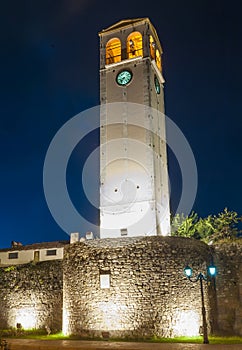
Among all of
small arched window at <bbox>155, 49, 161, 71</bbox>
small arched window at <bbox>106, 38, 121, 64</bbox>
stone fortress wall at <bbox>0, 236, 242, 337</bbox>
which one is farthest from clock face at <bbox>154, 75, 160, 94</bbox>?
stone fortress wall at <bbox>0, 236, 242, 337</bbox>

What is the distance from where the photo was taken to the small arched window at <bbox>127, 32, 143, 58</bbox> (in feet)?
98.2

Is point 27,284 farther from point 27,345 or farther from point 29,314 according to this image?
point 27,345

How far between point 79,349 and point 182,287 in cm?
579

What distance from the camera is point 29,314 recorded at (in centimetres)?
2164

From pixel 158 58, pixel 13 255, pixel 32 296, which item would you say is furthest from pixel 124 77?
pixel 32 296

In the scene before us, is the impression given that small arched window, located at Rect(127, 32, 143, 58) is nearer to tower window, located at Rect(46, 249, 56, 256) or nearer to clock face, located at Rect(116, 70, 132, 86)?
clock face, located at Rect(116, 70, 132, 86)

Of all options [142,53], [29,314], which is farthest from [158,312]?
[142,53]

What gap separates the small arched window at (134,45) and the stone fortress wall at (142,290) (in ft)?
50.7

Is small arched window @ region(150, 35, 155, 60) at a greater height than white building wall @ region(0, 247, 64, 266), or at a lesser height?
greater

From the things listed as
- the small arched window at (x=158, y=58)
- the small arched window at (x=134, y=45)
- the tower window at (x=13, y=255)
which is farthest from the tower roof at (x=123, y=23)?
the tower window at (x=13, y=255)

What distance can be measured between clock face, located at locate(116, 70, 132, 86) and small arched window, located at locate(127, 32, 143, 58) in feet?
4.49

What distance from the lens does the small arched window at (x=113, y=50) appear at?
101ft

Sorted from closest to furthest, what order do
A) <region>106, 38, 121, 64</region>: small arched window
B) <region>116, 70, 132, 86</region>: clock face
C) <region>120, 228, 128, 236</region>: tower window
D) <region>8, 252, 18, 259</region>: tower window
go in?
<region>120, 228, 128, 236</region>: tower window < <region>116, 70, 132, 86</region>: clock face < <region>106, 38, 121, 64</region>: small arched window < <region>8, 252, 18, 259</region>: tower window

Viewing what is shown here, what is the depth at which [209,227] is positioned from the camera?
94.6ft
